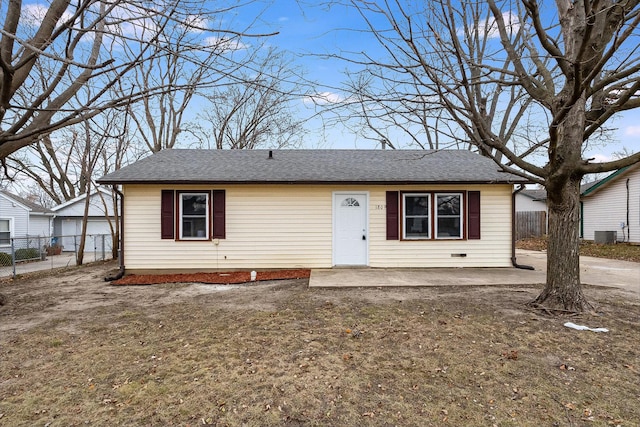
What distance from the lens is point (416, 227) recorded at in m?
9.35

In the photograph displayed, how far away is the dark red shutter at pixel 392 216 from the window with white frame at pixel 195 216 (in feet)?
16.0

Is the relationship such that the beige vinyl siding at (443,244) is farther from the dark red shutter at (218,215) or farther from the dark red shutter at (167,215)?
the dark red shutter at (167,215)

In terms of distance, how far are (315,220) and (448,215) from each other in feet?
12.0

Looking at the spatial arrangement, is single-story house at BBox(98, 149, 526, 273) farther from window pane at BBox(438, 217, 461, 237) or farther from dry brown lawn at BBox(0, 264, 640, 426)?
dry brown lawn at BBox(0, 264, 640, 426)

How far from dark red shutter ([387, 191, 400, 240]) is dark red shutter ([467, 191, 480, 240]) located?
6.40 ft

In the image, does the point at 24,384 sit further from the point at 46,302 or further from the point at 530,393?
the point at 530,393

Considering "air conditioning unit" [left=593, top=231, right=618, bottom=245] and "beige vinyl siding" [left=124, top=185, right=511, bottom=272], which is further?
"air conditioning unit" [left=593, top=231, right=618, bottom=245]

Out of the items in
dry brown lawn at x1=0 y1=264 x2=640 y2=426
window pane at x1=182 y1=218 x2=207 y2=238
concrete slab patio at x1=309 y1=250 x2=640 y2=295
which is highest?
window pane at x1=182 y1=218 x2=207 y2=238

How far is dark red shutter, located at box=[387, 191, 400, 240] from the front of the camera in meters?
9.23

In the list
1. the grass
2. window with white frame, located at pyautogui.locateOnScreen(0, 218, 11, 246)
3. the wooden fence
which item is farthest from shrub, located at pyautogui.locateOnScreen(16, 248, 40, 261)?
the wooden fence

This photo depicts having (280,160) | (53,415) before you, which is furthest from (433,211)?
(53,415)

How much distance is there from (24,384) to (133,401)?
4.08ft

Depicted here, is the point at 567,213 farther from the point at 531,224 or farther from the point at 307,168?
the point at 531,224

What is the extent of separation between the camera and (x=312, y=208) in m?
9.23
